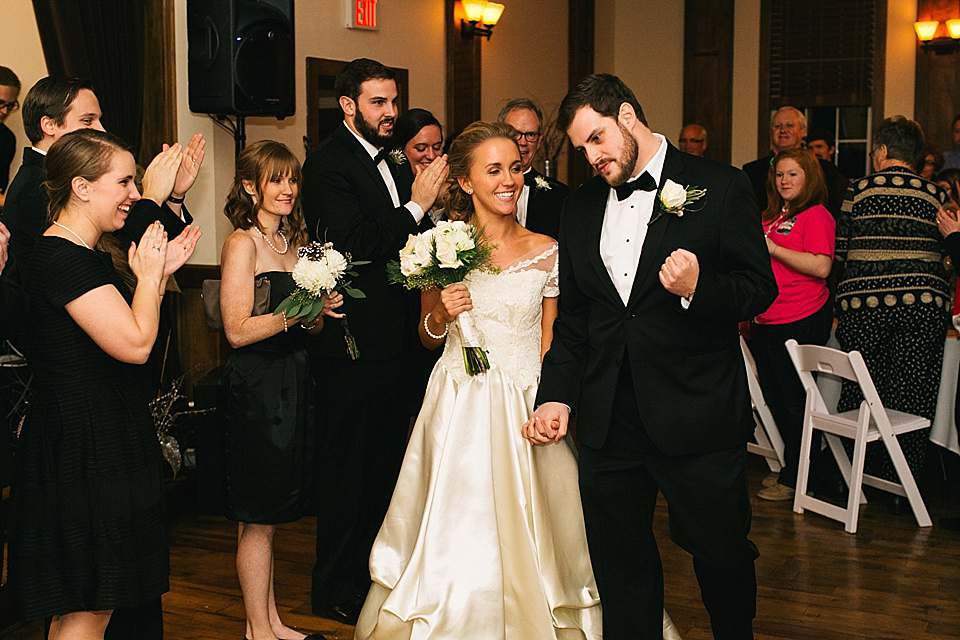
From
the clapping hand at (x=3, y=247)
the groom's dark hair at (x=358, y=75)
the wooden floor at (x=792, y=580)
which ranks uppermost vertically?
the groom's dark hair at (x=358, y=75)

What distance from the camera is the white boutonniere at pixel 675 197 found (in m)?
2.64

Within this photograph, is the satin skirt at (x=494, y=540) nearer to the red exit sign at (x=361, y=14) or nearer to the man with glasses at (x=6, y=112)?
the man with glasses at (x=6, y=112)

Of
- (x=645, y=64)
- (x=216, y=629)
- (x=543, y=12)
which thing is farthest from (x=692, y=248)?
(x=645, y=64)

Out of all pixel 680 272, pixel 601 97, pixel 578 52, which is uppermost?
pixel 578 52

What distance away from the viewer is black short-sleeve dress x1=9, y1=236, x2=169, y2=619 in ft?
8.45

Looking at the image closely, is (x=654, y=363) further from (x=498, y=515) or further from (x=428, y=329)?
(x=428, y=329)

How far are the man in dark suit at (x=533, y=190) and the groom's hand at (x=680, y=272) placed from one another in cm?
Result: 167

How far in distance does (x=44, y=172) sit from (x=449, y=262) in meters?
1.24

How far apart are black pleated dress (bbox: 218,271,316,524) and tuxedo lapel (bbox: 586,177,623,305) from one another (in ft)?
3.26

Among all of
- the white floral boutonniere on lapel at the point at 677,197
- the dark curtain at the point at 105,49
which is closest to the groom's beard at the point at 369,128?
the white floral boutonniere on lapel at the point at 677,197

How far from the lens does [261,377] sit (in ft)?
10.9

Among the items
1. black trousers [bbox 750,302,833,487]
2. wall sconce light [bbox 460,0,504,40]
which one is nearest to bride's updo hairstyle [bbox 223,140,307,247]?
black trousers [bbox 750,302,833,487]

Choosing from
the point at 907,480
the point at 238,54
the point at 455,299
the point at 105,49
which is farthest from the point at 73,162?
the point at 907,480

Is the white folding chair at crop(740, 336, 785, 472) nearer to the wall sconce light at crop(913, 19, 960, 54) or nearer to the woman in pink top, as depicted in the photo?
the woman in pink top
